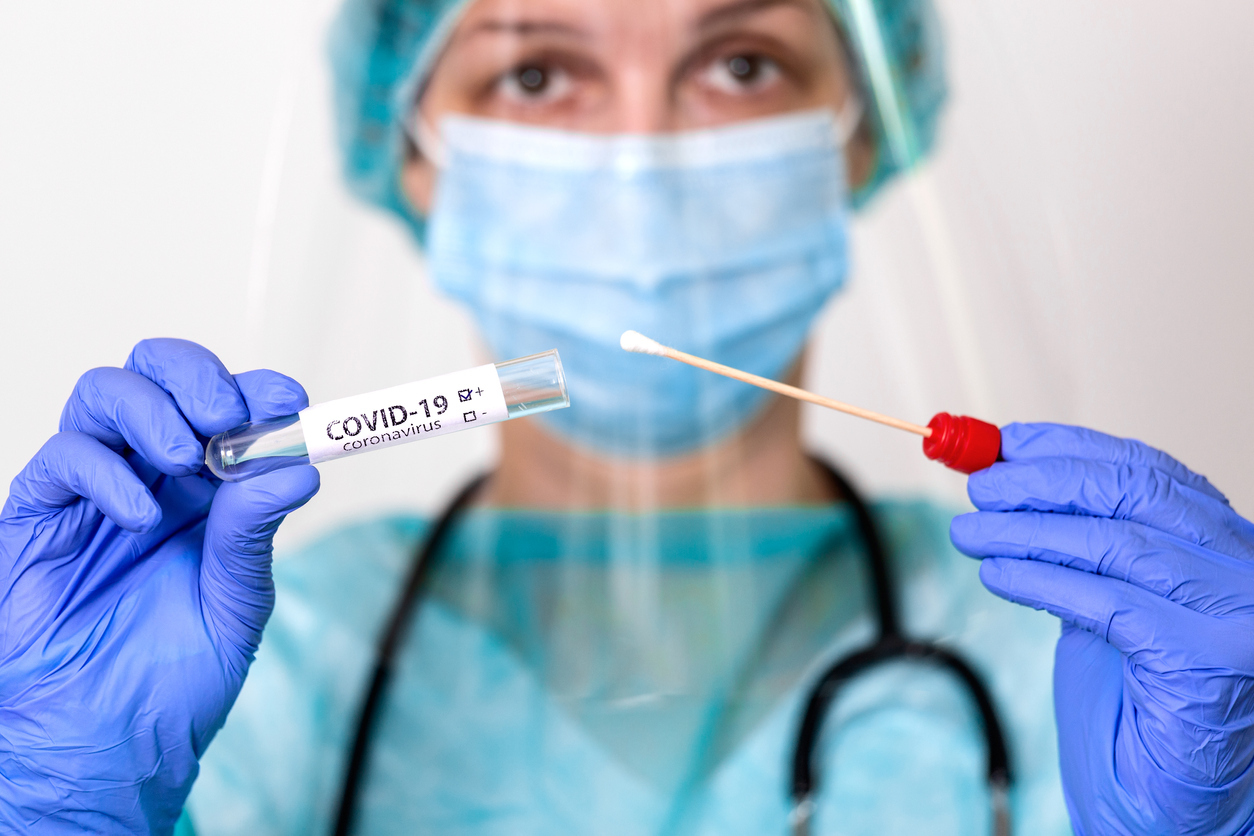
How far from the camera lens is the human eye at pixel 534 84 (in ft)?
4.00

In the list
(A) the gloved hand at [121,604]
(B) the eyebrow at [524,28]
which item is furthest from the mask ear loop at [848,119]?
(A) the gloved hand at [121,604]

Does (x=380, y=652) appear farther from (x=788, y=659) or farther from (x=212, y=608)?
(x=788, y=659)

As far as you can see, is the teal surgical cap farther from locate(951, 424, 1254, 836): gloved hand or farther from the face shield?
locate(951, 424, 1254, 836): gloved hand

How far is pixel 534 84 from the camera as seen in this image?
1.23m

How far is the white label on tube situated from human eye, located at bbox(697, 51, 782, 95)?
61 centimetres

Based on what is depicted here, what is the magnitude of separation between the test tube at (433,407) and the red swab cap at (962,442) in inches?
12.2

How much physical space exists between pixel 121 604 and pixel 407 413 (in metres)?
0.34

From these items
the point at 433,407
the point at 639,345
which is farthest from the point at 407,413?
the point at 639,345

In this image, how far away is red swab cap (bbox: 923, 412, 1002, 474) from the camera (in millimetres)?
834

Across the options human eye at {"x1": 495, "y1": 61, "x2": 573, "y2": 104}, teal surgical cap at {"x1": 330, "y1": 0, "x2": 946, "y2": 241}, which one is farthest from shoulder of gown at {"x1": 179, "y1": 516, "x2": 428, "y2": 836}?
human eye at {"x1": 495, "y1": 61, "x2": 573, "y2": 104}

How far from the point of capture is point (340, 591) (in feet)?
4.60

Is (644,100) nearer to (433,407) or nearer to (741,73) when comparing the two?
(741,73)

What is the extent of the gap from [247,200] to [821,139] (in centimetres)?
84

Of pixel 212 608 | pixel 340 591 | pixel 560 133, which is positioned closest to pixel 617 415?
pixel 560 133
